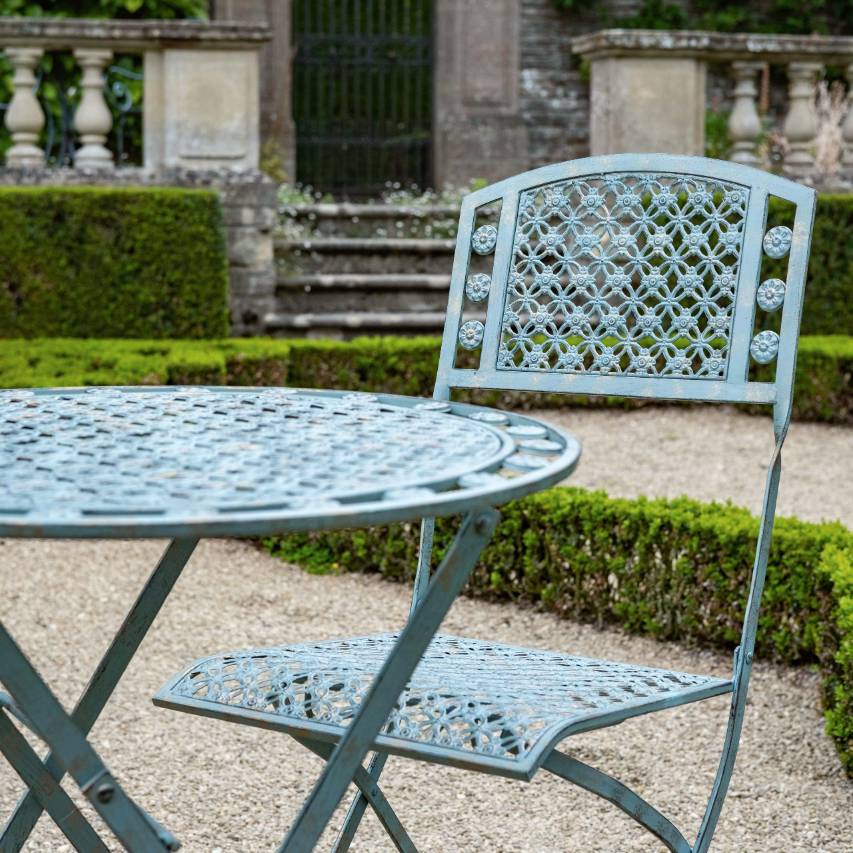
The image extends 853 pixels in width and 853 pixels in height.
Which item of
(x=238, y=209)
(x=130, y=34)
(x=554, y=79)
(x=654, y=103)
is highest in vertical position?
(x=130, y=34)

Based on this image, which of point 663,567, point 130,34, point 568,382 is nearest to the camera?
point 568,382

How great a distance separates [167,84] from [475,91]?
4.30m

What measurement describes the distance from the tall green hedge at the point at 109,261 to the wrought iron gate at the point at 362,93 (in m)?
4.86

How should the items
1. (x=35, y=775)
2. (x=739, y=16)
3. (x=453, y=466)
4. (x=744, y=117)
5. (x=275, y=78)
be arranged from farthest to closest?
1. (x=739, y=16)
2. (x=275, y=78)
3. (x=744, y=117)
4. (x=35, y=775)
5. (x=453, y=466)

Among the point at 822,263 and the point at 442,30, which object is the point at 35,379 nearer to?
the point at 822,263

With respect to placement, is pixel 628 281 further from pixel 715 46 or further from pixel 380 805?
pixel 715 46

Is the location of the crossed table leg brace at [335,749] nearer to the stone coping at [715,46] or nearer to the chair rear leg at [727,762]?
the chair rear leg at [727,762]

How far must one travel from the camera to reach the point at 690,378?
90.8 inches

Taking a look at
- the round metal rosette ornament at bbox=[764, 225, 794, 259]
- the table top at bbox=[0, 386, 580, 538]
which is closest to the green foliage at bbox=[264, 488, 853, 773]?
the round metal rosette ornament at bbox=[764, 225, 794, 259]

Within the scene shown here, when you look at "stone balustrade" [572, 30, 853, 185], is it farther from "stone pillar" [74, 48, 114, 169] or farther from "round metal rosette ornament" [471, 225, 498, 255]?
"round metal rosette ornament" [471, 225, 498, 255]

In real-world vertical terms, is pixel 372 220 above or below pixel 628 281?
below

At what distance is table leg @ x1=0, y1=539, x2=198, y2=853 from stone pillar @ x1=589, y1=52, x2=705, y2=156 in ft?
22.7

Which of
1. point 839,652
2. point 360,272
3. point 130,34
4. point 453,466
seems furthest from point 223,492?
point 360,272

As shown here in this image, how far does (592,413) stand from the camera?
781 centimetres
